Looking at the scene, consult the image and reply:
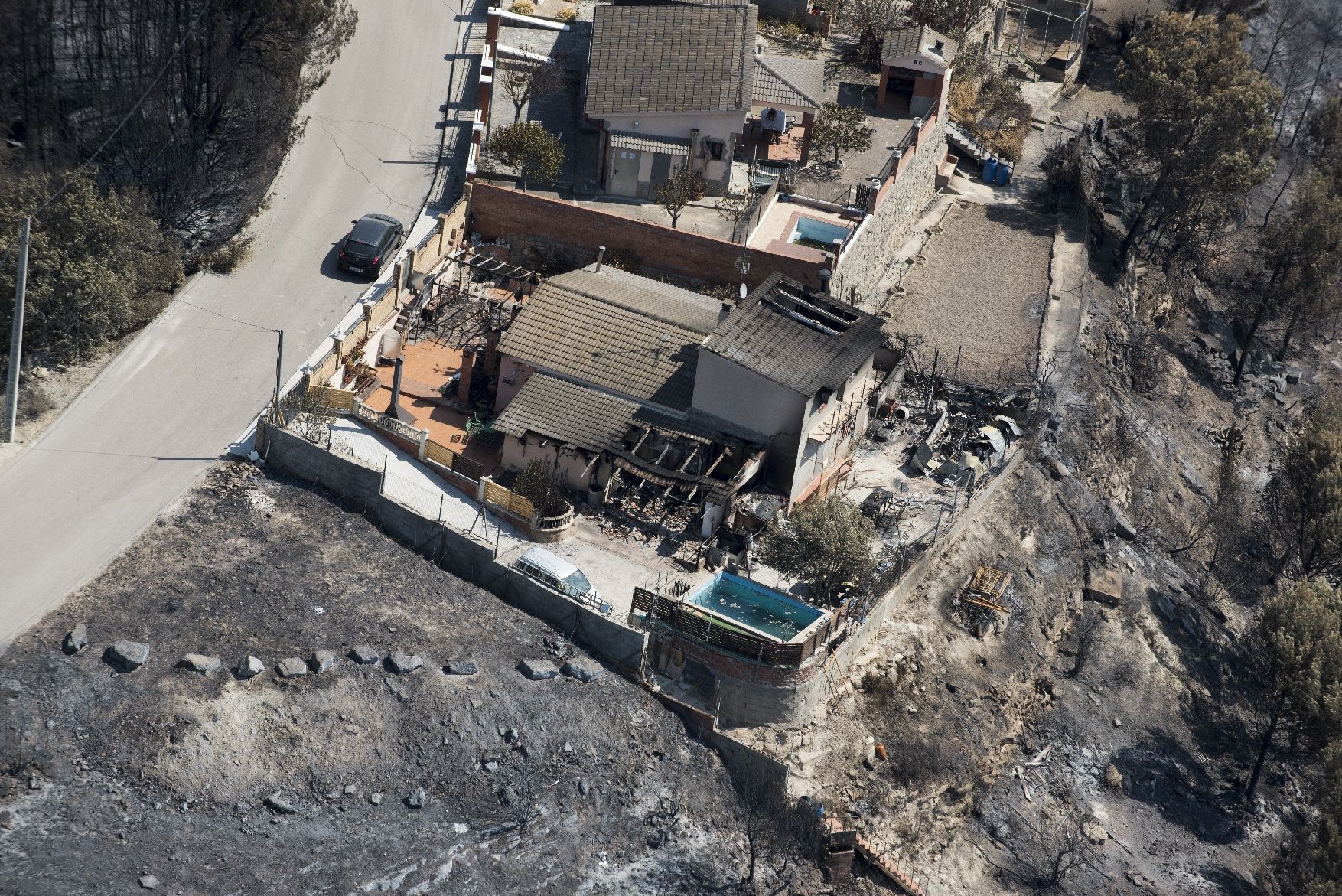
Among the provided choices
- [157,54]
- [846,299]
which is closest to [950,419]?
[846,299]

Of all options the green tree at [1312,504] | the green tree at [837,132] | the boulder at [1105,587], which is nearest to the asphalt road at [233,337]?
the green tree at [837,132]

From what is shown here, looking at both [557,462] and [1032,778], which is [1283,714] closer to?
[1032,778]

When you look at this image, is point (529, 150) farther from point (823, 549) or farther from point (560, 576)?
point (823, 549)

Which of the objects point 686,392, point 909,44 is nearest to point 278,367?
point 686,392

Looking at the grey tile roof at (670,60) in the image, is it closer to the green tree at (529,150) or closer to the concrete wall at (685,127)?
the concrete wall at (685,127)

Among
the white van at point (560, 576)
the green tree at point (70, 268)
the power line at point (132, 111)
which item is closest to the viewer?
the white van at point (560, 576)

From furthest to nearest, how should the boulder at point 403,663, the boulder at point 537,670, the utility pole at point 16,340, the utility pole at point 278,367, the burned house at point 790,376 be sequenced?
the burned house at point 790,376 → the utility pole at point 278,367 → the utility pole at point 16,340 → the boulder at point 537,670 → the boulder at point 403,663
